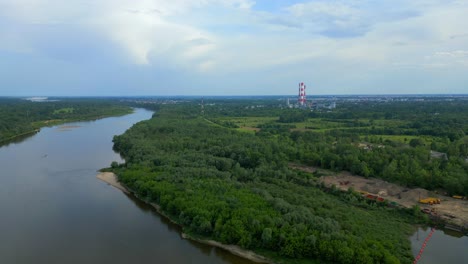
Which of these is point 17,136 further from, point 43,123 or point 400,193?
point 400,193

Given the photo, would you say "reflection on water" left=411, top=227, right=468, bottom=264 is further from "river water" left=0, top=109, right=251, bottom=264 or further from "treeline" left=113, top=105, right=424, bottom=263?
"river water" left=0, top=109, right=251, bottom=264

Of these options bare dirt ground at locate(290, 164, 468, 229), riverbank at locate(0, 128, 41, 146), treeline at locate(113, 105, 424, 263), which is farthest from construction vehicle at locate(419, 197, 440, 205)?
riverbank at locate(0, 128, 41, 146)

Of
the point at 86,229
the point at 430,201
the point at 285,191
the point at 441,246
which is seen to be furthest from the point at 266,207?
the point at 430,201

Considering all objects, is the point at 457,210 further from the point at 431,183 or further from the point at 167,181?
the point at 167,181

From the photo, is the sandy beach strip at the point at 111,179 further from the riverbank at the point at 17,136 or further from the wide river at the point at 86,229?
the riverbank at the point at 17,136

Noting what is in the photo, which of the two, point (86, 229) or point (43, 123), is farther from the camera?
point (43, 123)

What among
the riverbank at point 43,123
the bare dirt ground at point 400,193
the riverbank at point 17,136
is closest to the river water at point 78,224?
the bare dirt ground at point 400,193

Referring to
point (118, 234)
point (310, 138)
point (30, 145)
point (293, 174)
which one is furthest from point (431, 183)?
point (30, 145)
